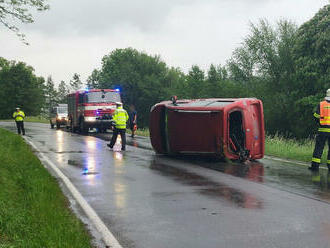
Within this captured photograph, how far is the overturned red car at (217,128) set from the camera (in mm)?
13266

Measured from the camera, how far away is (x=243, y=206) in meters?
7.37

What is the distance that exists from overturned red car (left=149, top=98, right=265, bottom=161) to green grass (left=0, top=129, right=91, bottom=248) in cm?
478

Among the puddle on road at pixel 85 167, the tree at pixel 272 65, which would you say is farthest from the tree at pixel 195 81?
the puddle on road at pixel 85 167

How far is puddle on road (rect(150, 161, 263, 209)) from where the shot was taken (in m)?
7.68

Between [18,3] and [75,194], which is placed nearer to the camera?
[75,194]

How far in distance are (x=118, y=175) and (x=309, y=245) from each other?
6134 mm

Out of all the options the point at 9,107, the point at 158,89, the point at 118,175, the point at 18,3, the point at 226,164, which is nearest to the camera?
the point at 118,175

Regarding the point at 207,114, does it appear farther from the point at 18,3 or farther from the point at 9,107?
the point at 9,107

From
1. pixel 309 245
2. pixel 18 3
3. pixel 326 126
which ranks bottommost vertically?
pixel 309 245

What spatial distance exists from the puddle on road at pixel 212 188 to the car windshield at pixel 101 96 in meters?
17.2

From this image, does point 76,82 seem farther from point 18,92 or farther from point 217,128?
point 217,128

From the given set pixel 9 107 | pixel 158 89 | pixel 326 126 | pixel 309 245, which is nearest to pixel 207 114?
pixel 326 126

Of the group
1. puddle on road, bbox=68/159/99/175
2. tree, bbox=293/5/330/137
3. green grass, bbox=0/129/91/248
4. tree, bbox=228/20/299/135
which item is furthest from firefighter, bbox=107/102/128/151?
tree, bbox=228/20/299/135

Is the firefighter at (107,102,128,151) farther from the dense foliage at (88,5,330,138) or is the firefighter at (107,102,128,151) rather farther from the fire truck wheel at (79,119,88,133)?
the dense foliage at (88,5,330,138)
